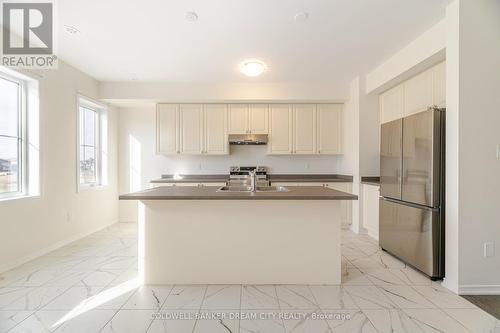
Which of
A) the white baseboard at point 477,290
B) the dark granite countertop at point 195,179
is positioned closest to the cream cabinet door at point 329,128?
the dark granite countertop at point 195,179

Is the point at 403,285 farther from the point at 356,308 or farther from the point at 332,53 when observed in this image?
the point at 332,53

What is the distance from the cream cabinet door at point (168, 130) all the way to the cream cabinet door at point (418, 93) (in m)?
3.76

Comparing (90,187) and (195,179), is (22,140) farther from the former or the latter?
(195,179)

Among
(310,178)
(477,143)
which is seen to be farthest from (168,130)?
(477,143)

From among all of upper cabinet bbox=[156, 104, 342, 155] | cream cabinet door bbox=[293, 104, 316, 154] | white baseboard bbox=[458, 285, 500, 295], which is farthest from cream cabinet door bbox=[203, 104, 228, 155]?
white baseboard bbox=[458, 285, 500, 295]

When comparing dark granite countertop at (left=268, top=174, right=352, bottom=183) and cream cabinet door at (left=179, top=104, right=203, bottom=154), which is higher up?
cream cabinet door at (left=179, top=104, right=203, bottom=154)

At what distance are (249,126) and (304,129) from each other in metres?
1.05

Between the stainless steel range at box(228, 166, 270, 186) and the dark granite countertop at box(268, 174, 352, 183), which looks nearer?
the dark granite countertop at box(268, 174, 352, 183)

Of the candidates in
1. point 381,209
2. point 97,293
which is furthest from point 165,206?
point 381,209

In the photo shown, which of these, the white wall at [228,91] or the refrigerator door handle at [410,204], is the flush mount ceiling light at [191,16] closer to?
the white wall at [228,91]

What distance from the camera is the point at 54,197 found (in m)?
3.33

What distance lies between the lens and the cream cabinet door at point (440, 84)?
273cm

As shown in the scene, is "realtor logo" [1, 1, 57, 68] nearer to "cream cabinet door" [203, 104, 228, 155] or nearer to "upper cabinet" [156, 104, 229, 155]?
"upper cabinet" [156, 104, 229, 155]

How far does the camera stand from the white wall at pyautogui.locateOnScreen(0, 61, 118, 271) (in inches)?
109
